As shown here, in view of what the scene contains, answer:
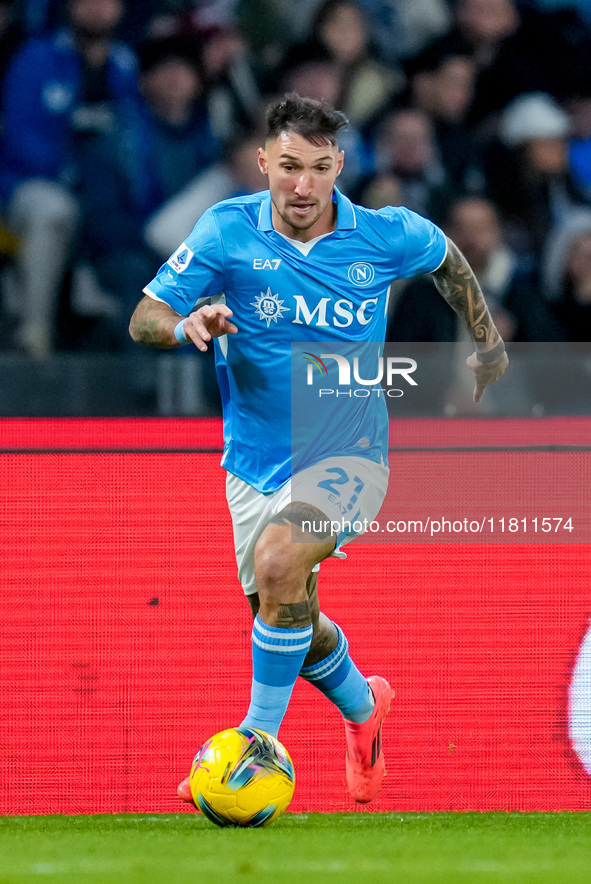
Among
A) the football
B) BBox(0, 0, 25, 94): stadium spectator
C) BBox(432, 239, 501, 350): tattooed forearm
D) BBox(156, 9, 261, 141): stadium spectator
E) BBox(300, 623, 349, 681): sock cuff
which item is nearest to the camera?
the football

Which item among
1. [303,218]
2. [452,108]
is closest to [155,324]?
[303,218]

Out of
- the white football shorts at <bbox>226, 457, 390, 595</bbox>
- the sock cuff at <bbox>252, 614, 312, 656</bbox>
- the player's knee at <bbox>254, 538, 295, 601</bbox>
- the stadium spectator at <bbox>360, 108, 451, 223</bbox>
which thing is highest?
the stadium spectator at <bbox>360, 108, 451, 223</bbox>

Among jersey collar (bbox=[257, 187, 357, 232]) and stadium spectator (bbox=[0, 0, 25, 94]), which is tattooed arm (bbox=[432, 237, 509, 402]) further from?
stadium spectator (bbox=[0, 0, 25, 94])

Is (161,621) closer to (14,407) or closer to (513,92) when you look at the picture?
(14,407)

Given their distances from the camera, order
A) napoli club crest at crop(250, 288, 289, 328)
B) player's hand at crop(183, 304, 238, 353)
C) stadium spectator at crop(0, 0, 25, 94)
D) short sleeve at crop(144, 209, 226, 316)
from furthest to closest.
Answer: stadium spectator at crop(0, 0, 25, 94), napoli club crest at crop(250, 288, 289, 328), short sleeve at crop(144, 209, 226, 316), player's hand at crop(183, 304, 238, 353)

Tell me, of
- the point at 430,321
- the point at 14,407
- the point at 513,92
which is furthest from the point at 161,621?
the point at 513,92

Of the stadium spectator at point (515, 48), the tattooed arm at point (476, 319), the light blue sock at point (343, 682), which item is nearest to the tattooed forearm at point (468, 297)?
the tattooed arm at point (476, 319)

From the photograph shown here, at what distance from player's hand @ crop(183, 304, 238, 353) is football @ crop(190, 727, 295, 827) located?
1.01 m

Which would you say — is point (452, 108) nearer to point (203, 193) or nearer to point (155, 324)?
point (203, 193)

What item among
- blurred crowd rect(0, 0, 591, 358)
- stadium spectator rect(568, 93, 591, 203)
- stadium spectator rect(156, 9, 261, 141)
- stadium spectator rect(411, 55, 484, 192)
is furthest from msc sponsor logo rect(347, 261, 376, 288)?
stadium spectator rect(568, 93, 591, 203)

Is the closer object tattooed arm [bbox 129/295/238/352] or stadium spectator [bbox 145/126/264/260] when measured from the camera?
tattooed arm [bbox 129/295/238/352]

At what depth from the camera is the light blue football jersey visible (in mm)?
3488

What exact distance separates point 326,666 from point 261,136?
3792 millimetres

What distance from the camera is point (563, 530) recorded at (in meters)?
3.81
